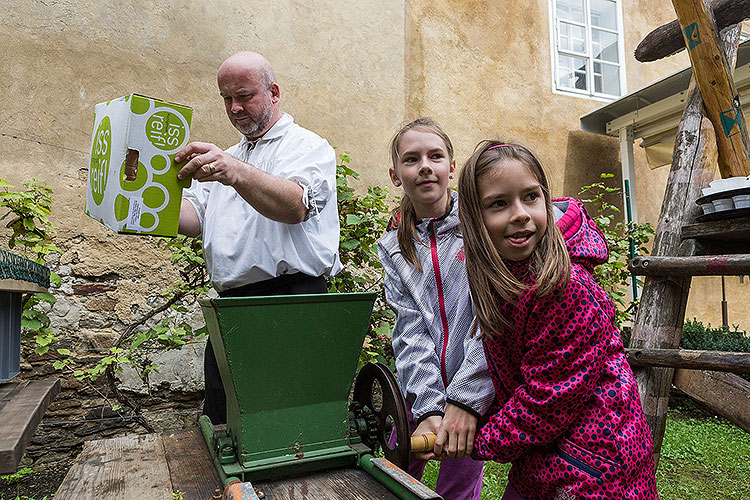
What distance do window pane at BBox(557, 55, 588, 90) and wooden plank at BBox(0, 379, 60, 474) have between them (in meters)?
5.98

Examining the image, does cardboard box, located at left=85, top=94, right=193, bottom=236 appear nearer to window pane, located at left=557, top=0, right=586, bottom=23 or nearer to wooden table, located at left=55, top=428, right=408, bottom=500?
wooden table, located at left=55, top=428, right=408, bottom=500

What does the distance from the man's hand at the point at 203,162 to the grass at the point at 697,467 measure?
237 centimetres

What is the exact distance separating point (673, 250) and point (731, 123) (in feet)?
2.46

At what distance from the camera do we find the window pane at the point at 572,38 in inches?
256

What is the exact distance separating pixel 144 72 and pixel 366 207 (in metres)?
2.22

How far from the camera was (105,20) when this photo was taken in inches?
168

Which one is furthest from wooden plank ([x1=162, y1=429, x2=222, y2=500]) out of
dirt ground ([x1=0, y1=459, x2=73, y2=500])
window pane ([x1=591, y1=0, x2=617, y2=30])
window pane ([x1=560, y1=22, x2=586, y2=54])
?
window pane ([x1=591, y1=0, x2=617, y2=30])

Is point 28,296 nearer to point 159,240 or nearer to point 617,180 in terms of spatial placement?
point 159,240

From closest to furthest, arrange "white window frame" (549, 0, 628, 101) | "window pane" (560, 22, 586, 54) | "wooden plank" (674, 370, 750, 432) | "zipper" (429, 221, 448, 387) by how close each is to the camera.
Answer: "zipper" (429, 221, 448, 387)
"wooden plank" (674, 370, 750, 432)
"white window frame" (549, 0, 628, 101)
"window pane" (560, 22, 586, 54)

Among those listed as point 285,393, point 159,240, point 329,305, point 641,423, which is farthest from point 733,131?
point 159,240

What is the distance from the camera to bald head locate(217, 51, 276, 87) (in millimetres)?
1917

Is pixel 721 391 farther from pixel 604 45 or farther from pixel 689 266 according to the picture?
pixel 604 45

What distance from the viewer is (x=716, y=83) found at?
2791mm

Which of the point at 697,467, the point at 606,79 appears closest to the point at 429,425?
the point at 697,467
